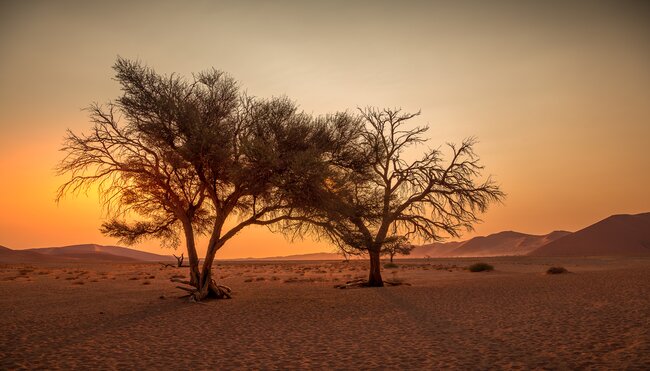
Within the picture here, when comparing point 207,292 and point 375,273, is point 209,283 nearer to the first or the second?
point 207,292

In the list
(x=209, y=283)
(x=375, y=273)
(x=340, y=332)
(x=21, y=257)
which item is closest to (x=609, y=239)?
(x=375, y=273)

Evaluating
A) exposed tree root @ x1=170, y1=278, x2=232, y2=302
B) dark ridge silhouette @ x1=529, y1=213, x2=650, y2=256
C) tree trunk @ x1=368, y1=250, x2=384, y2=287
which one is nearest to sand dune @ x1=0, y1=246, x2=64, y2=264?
tree trunk @ x1=368, y1=250, x2=384, y2=287

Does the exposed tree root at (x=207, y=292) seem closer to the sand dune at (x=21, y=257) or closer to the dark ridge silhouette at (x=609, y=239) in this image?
the sand dune at (x=21, y=257)

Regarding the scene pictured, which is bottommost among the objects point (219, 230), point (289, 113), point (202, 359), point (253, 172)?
point (202, 359)

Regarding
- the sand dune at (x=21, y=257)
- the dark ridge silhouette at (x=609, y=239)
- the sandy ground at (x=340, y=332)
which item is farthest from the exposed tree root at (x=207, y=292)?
the dark ridge silhouette at (x=609, y=239)

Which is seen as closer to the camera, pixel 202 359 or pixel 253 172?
pixel 202 359

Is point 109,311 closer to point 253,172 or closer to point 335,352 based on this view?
point 253,172

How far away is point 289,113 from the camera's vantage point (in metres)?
19.8

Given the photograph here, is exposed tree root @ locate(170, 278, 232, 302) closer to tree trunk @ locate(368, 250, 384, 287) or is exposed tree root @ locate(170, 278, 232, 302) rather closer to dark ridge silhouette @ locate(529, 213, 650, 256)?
tree trunk @ locate(368, 250, 384, 287)

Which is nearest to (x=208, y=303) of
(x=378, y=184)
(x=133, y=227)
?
(x=133, y=227)

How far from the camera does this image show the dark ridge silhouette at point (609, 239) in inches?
5133

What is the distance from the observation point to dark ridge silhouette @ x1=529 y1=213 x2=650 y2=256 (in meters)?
130

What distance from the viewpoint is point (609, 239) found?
139m

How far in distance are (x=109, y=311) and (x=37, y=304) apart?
192 inches
